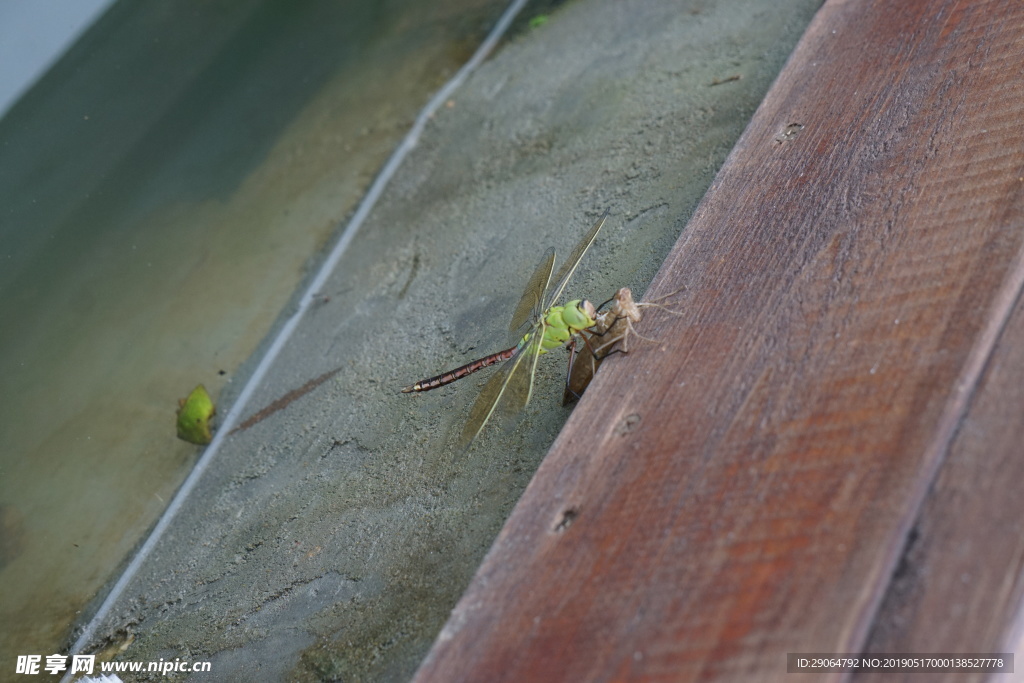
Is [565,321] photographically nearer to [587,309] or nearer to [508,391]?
[587,309]

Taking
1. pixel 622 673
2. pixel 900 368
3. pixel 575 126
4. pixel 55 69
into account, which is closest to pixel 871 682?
pixel 622 673

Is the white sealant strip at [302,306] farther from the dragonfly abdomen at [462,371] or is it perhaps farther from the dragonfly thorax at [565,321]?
the dragonfly thorax at [565,321]

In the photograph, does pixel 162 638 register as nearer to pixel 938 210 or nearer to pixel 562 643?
pixel 562 643

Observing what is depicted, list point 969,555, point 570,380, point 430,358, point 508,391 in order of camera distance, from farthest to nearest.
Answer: point 430,358 → point 508,391 → point 570,380 → point 969,555

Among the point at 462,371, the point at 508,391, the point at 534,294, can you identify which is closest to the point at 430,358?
the point at 462,371

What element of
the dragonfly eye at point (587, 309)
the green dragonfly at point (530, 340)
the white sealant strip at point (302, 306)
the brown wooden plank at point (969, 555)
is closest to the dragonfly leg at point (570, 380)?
the green dragonfly at point (530, 340)
